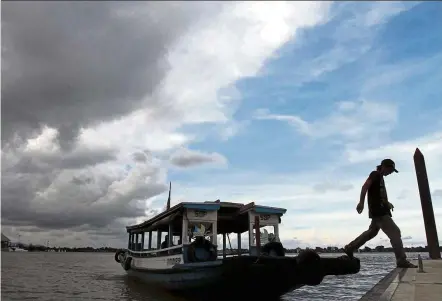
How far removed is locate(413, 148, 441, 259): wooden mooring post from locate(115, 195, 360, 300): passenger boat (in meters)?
5.59

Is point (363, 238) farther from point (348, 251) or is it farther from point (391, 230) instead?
point (391, 230)

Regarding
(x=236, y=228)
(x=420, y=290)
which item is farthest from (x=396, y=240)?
(x=236, y=228)

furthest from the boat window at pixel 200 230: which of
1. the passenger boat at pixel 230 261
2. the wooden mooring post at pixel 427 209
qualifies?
the wooden mooring post at pixel 427 209

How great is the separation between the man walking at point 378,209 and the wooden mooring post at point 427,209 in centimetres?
944

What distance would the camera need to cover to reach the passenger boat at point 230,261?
6.28 m

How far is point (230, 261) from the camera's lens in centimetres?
997

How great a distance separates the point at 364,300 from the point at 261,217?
29.1 feet

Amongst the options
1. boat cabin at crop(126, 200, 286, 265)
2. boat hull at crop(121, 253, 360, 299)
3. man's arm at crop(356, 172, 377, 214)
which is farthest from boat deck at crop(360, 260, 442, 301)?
boat cabin at crop(126, 200, 286, 265)

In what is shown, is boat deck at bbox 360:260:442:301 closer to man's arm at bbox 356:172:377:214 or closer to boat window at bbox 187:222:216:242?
man's arm at bbox 356:172:377:214

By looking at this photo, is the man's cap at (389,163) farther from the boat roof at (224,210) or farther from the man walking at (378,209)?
the boat roof at (224,210)

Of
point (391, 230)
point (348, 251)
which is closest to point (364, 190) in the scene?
point (391, 230)

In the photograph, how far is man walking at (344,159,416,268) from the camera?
577cm

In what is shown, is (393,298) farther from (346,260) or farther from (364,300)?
(346,260)

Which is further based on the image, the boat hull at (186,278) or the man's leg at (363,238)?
the boat hull at (186,278)
